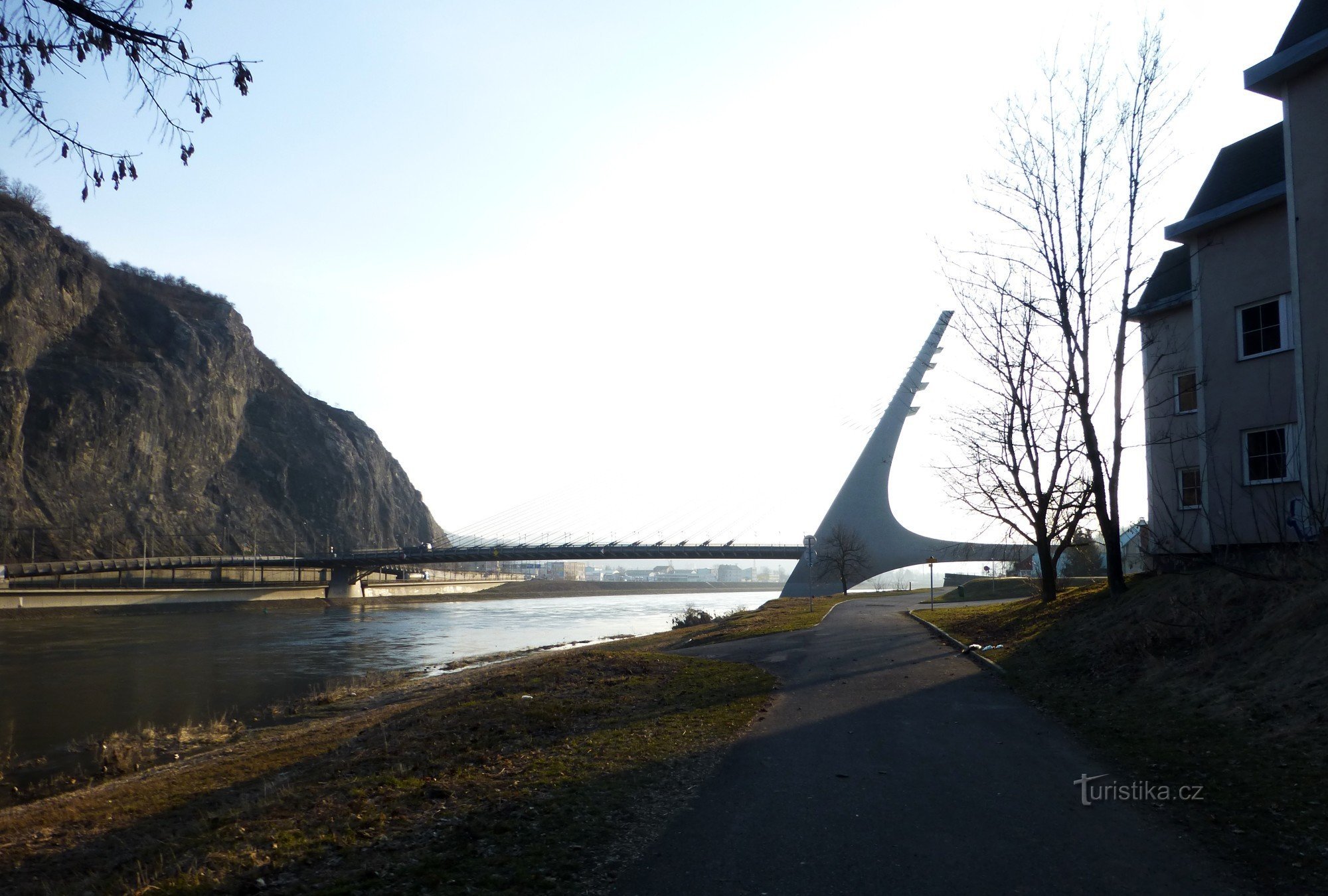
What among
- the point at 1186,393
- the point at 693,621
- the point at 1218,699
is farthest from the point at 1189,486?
the point at 693,621

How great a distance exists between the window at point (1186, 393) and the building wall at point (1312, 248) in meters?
5.28

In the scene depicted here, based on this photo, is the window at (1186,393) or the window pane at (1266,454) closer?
the window pane at (1266,454)

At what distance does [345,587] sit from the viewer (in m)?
95.4

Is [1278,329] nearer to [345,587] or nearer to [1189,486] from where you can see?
[1189,486]

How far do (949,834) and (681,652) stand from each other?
15.6m

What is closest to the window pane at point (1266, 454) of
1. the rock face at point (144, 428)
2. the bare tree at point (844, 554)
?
the bare tree at point (844, 554)

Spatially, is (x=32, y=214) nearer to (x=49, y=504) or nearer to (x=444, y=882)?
(x=49, y=504)

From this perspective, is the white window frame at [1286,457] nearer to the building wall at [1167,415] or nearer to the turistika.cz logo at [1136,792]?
the building wall at [1167,415]

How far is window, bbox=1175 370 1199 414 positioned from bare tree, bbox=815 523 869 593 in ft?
120

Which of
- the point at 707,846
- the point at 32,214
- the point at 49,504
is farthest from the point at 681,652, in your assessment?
the point at 32,214

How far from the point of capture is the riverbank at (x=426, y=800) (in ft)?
19.2

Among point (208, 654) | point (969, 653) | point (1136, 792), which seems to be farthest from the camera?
point (208, 654)

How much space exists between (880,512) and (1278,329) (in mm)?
46766

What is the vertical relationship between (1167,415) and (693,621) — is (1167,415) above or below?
above
